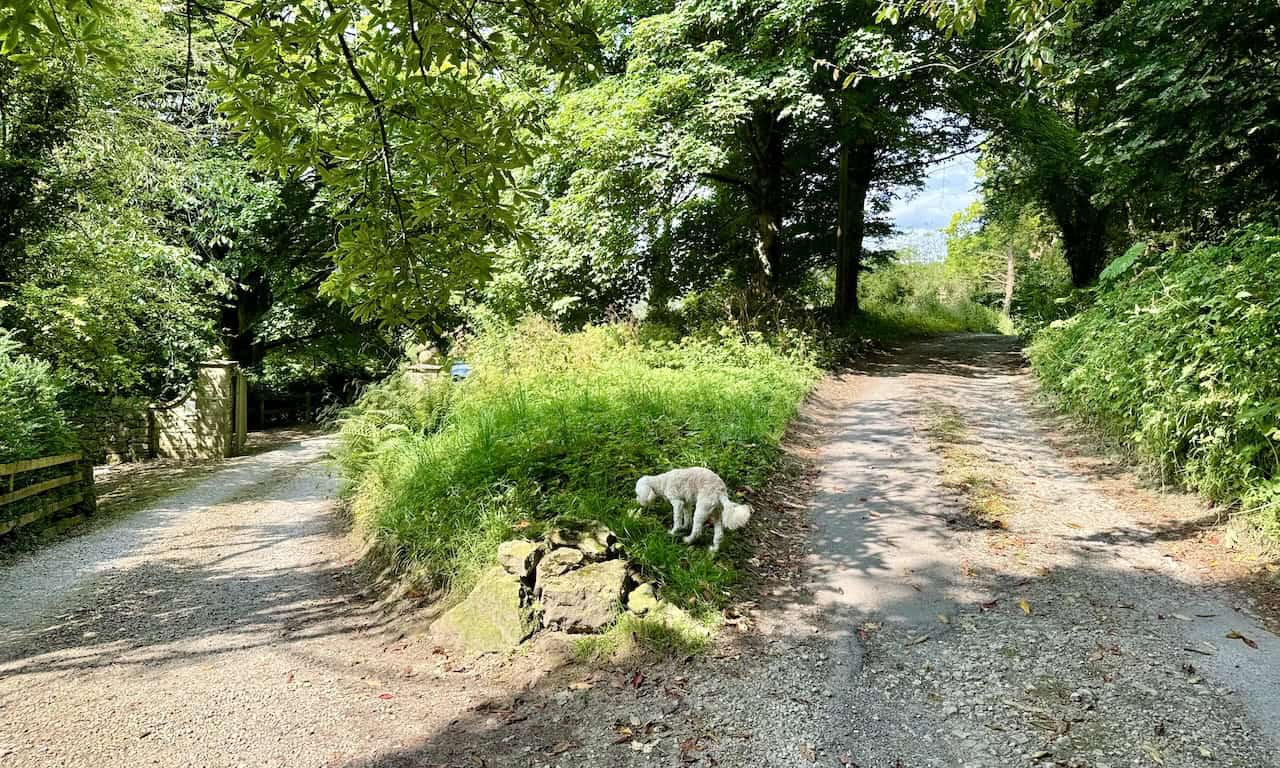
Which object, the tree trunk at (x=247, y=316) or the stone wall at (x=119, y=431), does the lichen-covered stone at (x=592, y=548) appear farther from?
the tree trunk at (x=247, y=316)

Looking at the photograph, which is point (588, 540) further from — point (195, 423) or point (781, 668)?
point (195, 423)

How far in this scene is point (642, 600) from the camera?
4.43 m

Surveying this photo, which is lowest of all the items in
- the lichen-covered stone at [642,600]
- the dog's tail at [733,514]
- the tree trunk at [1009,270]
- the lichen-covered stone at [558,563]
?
the lichen-covered stone at [642,600]

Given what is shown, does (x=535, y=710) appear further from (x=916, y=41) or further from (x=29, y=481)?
(x=916, y=41)

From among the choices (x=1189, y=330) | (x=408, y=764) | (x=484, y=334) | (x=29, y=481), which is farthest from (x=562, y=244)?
(x=408, y=764)

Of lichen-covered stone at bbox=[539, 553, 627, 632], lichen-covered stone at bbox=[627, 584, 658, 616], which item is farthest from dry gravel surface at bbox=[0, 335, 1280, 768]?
lichen-covered stone at bbox=[627, 584, 658, 616]

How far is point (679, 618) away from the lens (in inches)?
171

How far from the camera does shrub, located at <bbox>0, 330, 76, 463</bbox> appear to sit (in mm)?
7246

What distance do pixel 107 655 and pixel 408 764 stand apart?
113 inches

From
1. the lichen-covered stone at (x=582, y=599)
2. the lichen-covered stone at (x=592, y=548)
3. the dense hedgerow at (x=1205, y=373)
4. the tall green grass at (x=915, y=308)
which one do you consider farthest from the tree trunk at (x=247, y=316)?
the dense hedgerow at (x=1205, y=373)

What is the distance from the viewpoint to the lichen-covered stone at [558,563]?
179 inches

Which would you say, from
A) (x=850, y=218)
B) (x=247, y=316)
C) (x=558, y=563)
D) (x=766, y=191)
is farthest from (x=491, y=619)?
(x=247, y=316)

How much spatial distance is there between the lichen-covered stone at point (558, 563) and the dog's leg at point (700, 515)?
0.86 metres

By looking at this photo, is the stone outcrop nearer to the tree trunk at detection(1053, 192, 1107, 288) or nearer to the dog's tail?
the dog's tail
